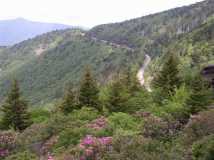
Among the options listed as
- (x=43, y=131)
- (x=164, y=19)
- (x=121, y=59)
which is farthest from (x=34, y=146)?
(x=164, y=19)

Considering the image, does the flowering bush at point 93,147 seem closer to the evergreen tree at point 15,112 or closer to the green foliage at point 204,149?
the green foliage at point 204,149

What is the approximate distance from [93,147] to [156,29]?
484 feet

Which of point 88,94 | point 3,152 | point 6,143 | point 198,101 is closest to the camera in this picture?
point 3,152

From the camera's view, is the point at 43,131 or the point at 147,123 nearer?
the point at 147,123

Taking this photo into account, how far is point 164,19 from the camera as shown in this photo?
559 ft

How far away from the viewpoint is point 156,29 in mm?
156875

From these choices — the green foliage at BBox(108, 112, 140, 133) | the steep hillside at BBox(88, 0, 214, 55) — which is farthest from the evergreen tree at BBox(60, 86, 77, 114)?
the steep hillside at BBox(88, 0, 214, 55)

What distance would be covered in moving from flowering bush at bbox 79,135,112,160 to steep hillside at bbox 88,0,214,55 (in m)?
96.8

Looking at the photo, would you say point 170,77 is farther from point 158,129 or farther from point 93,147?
point 93,147

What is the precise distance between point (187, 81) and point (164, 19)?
147763 millimetres

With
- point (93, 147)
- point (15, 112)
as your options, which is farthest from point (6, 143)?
point (15, 112)

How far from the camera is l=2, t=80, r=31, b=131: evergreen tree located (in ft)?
76.9

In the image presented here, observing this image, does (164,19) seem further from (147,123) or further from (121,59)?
(147,123)

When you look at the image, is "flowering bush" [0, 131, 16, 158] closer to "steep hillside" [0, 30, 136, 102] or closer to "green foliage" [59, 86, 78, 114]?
"green foliage" [59, 86, 78, 114]
